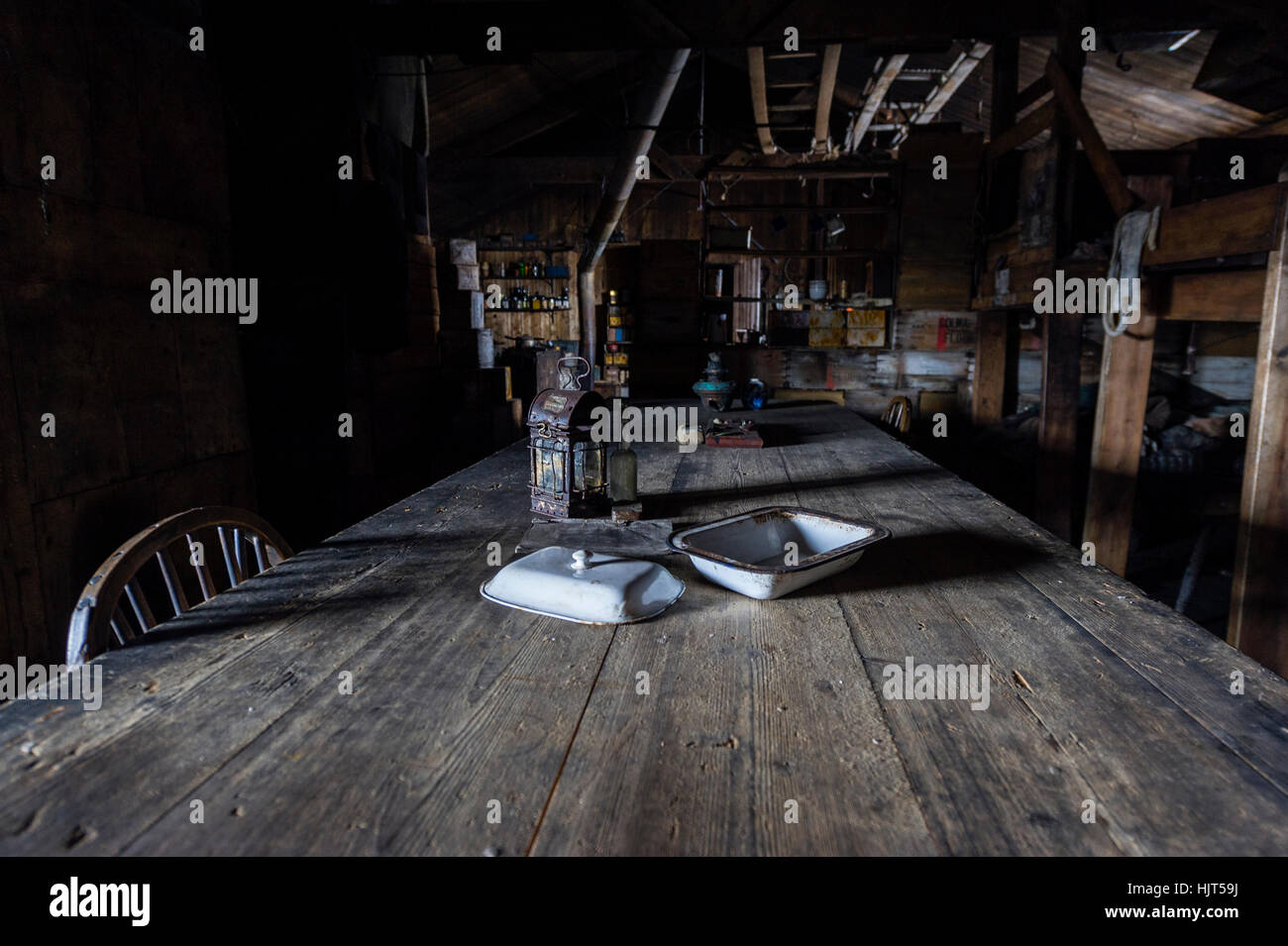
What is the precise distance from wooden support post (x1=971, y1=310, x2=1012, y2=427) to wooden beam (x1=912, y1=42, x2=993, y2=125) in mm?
2242

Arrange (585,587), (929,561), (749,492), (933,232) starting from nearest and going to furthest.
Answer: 1. (585,587)
2. (929,561)
3. (749,492)
4. (933,232)

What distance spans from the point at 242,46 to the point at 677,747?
3611 mm

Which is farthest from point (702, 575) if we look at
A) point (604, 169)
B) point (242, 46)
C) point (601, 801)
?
point (604, 169)

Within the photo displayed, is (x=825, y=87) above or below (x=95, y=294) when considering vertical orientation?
above

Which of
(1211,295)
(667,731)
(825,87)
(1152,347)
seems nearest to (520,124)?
(825,87)

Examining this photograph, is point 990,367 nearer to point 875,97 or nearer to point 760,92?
point 875,97

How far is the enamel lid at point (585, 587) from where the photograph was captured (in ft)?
4.56

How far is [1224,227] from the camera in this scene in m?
Result: 2.62

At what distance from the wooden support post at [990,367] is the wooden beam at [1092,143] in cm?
217

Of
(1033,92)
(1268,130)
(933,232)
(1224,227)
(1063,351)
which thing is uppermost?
(1268,130)

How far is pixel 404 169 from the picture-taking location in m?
4.16

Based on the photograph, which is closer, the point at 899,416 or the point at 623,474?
the point at 623,474

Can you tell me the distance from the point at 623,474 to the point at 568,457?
18cm
